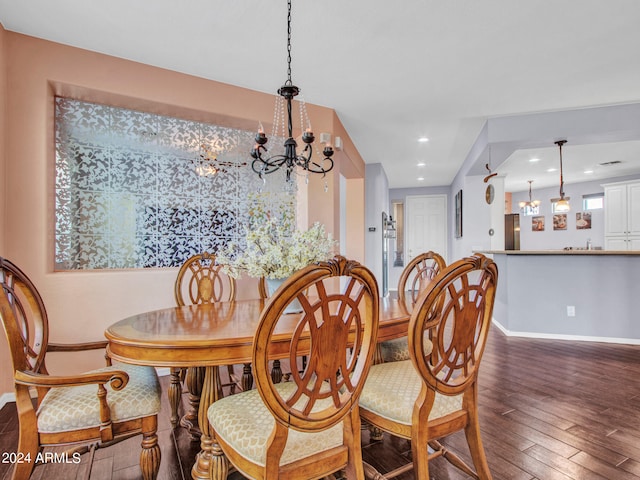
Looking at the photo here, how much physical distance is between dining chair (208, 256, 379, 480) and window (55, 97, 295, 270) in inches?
88.4

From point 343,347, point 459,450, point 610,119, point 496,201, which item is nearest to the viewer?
point 343,347

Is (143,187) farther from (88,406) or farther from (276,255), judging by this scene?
(88,406)

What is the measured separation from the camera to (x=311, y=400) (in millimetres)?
1098

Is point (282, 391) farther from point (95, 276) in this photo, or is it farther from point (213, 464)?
point (95, 276)

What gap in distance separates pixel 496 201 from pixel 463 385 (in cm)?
612

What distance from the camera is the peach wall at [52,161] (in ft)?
8.35

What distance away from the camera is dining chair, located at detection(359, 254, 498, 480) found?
1.28 m

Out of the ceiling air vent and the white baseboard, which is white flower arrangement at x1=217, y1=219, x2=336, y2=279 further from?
the ceiling air vent

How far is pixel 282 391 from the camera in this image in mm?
1465

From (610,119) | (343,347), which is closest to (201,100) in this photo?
(343,347)

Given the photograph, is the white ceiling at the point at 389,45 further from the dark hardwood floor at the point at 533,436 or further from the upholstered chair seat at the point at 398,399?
the dark hardwood floor at the point at 533,436

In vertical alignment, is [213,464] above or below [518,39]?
below

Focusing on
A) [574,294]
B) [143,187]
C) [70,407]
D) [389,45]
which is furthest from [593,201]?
[70,407]

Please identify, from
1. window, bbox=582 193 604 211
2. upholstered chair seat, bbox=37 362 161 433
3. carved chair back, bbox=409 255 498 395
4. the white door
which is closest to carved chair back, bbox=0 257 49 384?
upholstered chair seat, bbox=37 362 161 433
